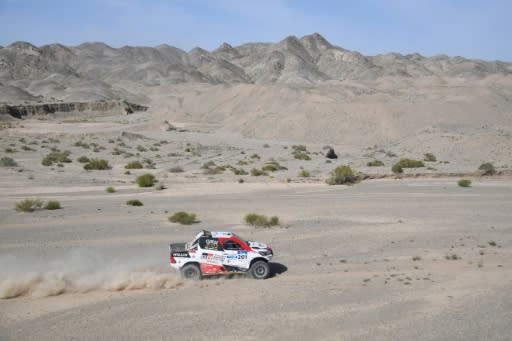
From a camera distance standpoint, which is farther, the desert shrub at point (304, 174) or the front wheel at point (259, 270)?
the desert shrub at point (304, 174)

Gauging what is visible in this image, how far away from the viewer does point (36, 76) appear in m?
180

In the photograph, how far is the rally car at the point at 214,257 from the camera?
15016 millimetres

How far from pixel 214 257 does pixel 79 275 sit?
4.19 m

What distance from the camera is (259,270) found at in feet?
50.6

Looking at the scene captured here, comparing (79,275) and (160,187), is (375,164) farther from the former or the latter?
(79,275)

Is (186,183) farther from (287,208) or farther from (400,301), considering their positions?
(400,301)

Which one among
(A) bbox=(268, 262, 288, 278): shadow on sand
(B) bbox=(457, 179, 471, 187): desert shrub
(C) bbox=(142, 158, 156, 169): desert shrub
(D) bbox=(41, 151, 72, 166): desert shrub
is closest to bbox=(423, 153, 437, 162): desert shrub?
(B) bbox=(457, 179, 471, 187): desert shrub

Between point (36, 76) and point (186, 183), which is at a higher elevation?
point (36, 76)

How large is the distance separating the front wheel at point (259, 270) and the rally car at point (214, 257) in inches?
3.6

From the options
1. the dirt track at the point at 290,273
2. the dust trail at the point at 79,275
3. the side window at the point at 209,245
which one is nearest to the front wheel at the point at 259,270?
the dirt track at the point at 290,273

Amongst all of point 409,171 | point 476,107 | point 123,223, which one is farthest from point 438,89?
point 123,223

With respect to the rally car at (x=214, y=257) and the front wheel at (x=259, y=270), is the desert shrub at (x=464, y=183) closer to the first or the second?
the front wheel at (x=259, y=270)

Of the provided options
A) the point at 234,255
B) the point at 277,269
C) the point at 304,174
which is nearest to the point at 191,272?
the point at 234,255

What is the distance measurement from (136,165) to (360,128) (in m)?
35.5
